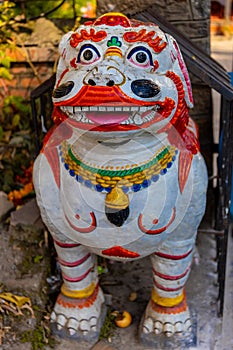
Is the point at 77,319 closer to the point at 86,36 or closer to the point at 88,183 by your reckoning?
the point at 88,183

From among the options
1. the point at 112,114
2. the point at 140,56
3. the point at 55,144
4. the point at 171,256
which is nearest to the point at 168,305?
the point at 171,256

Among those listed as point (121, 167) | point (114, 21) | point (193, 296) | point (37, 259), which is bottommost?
point (193, 296)

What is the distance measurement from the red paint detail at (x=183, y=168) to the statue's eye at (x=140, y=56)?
1.10 ft

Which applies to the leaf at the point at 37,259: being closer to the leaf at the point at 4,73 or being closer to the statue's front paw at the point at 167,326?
the statue's front paw at the point at 167,326

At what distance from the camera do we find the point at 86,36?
145 centimetres

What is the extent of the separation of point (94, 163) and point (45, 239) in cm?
64

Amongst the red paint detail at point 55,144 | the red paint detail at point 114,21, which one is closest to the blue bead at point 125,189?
the red paint detail at point 55,144

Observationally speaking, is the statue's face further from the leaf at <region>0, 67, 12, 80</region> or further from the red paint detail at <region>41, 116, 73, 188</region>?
the leaf at <region>0, 67, 12, 80</region>

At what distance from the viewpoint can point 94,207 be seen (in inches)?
62.8

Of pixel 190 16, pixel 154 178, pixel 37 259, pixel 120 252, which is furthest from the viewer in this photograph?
pixel 190 16

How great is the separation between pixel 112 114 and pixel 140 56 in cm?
17

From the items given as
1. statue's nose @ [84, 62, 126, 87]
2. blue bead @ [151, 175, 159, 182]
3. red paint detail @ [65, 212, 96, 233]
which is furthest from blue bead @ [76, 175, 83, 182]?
statue's nose @ [84, 62, 126, 87]

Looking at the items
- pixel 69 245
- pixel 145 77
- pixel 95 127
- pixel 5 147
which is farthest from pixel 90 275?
pixel 5 147

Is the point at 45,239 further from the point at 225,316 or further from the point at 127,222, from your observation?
the point at 225,316
